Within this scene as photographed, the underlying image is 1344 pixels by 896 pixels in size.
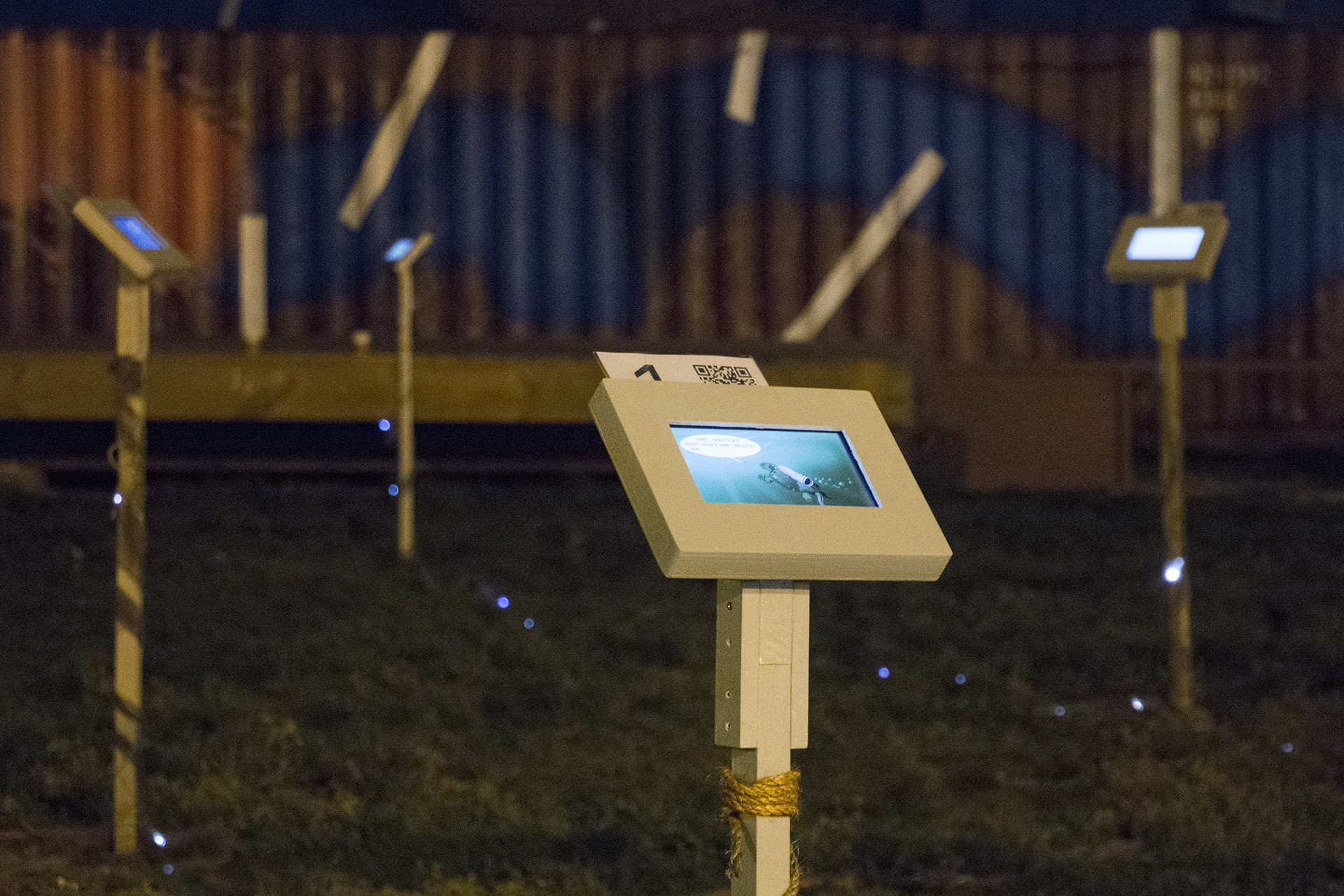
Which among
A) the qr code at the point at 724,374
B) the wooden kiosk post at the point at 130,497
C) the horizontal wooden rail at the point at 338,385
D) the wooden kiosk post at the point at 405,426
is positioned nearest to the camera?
the qr code at the point at 724,374

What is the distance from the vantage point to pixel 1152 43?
1072 cm

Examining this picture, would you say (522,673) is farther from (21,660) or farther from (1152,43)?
(1152,43)

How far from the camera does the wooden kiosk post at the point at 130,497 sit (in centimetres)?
450

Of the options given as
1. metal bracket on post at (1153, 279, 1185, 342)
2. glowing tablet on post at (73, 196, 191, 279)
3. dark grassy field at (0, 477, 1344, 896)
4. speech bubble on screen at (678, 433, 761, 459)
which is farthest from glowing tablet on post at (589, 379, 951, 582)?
metal bracket on post at (1153, 279, 1185, 342)

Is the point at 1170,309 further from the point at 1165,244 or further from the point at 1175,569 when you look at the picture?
the point at 1175,569

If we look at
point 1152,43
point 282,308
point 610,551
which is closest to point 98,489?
point 282,308

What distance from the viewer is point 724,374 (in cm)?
318

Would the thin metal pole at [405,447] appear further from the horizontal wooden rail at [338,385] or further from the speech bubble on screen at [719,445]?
the speech bubble on screen at [719,445]

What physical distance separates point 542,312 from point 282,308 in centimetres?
168

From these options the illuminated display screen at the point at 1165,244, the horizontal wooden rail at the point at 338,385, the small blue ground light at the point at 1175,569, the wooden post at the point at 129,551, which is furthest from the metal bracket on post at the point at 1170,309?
the horizontal wooden rail at the point at 338,385

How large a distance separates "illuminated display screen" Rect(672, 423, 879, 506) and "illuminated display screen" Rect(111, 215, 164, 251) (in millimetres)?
2165

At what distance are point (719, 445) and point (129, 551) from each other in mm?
2244

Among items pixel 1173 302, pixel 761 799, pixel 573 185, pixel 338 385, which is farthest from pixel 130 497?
pixel 573 185

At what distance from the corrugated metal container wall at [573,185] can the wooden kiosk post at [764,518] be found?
7.38 meters
